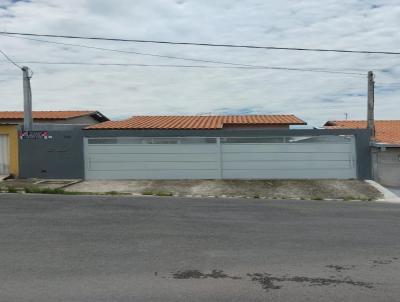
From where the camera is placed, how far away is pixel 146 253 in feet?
25.4

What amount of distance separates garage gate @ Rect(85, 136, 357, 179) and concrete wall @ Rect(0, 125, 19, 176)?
3.23 metres

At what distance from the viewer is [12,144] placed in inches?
900

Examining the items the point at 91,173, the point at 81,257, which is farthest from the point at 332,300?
the point at 91,173

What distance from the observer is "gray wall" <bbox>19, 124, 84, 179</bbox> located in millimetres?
22422

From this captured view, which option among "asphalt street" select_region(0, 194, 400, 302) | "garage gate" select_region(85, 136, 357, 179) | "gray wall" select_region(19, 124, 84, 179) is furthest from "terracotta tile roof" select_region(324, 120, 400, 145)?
"gray wall" select_region(19, 124, 84, 179)

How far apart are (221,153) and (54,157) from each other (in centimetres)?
750

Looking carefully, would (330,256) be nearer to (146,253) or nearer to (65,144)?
(146,253)

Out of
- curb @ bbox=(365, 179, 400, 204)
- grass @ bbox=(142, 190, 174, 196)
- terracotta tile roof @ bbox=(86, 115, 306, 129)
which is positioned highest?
terracotta tile roof @ bbox=(86, 115, 306, 129)

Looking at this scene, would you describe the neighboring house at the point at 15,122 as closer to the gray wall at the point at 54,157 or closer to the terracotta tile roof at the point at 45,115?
the terracotta tile roof at the point at 45,115

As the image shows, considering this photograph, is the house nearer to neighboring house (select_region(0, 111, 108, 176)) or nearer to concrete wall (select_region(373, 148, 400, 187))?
concrete wall (select_region(373, 148, 400, 187))

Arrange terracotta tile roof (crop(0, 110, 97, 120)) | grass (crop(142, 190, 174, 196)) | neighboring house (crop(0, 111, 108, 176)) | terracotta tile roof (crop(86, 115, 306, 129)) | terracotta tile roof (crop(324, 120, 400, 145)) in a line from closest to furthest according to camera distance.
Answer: grass (crop(142, 190, 174, 196)), terracotta tile roof (crop(324, 120, 400, 145)), neighboring house (crop(0, 111, 108, 176)), terracotta tile roof (crop(86, 115, 306, 129)), terracotta tile roof (crop(0, 110, 97, 120))

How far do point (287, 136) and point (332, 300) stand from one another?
55.2 ft

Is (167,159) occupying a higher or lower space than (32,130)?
lower

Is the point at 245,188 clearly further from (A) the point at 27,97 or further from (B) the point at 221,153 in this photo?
(A) the point at 27,97
